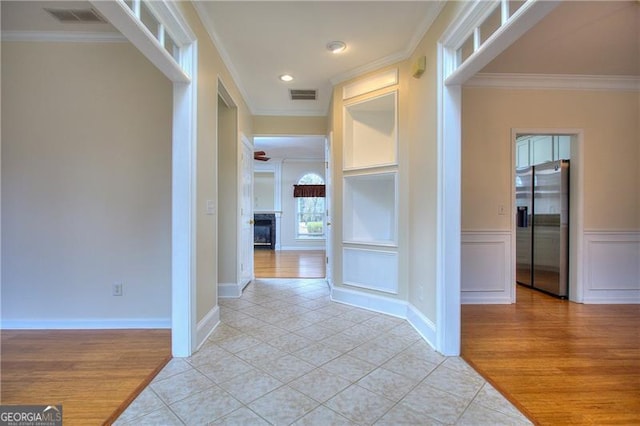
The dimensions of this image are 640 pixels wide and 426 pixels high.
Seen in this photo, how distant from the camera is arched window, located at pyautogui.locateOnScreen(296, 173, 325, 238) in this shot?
28.0ft

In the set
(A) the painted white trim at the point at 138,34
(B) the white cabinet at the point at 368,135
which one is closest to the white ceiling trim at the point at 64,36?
(A) the painted white trim at the point at 138,34

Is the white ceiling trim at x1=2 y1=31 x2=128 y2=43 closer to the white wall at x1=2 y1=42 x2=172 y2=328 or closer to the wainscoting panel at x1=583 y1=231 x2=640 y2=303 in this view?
the white wall at x1=2 y1=42 x2=172 y2=328

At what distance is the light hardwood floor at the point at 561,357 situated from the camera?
157 centimetres

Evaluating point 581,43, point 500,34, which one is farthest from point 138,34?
point 581,43

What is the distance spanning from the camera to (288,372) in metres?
1.91

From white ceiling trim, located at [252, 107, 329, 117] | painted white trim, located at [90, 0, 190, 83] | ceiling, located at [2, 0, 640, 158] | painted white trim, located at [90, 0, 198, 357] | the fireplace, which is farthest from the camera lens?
the fireplace

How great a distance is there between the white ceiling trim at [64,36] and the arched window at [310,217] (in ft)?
20.3

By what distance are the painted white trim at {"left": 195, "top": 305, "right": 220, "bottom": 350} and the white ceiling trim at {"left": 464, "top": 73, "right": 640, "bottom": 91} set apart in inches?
148

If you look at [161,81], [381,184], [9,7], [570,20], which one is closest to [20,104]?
[9,7]

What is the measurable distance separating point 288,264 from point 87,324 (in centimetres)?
375

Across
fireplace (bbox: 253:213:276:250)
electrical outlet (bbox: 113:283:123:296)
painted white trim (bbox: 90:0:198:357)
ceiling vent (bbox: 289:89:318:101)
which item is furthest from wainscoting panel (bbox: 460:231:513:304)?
fireplace (bbox: 253:213:276:250)

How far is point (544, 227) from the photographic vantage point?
149 inches

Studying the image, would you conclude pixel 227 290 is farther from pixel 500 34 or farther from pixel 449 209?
pixel 500 34

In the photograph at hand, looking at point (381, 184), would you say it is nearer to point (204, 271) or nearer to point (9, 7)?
point (204, 271)
